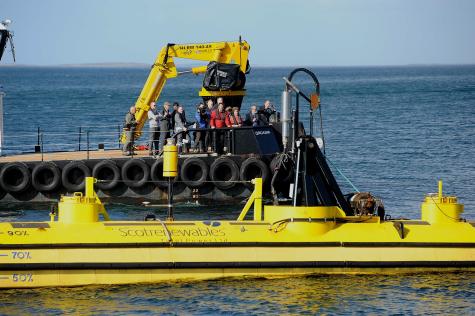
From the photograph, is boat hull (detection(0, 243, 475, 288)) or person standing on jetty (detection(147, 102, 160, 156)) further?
person standing on jetty (detection(147, 102, 160, 156))

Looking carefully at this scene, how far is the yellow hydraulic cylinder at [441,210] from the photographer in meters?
18.0

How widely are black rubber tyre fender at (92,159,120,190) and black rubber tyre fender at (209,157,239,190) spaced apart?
2558 millimetres

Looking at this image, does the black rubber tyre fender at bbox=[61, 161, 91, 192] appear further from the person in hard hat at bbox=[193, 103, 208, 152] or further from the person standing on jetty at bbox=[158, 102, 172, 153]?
the person in hard hat at bbox=[193, 103, 208, 152]

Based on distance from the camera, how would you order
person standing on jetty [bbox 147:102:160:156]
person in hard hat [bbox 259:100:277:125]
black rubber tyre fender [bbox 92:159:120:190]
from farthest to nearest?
person standing on jetty [bbox 147:102:160:156] → person in hard hat [bbox 259:100:277:125] → black rubber tyre fender [bbox 92:159:120:190]

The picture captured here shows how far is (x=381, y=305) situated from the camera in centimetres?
1656

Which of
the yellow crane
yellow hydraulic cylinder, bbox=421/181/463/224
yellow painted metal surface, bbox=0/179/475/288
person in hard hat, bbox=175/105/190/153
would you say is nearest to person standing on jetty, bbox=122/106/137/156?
person in hard hat, bbox=175/105/190/153

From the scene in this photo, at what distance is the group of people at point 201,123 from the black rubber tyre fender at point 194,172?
30.5 inches

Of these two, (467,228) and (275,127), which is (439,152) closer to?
(275,127)

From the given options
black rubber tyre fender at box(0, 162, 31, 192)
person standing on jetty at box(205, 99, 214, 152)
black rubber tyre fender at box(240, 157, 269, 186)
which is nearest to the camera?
black rubber tyre fender at box(240, 157, 269, 186)

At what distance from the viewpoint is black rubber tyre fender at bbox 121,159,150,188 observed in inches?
1121

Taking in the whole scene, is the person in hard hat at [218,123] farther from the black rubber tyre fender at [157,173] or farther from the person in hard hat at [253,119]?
the black rubber tyre fender at [157,173]

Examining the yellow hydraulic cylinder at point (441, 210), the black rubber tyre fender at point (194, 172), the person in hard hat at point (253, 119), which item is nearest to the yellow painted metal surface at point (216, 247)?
the yellow hydraulic cylinder at point (441, 210)

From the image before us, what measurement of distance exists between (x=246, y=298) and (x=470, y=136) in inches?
1312

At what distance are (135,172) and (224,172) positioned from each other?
239cm
